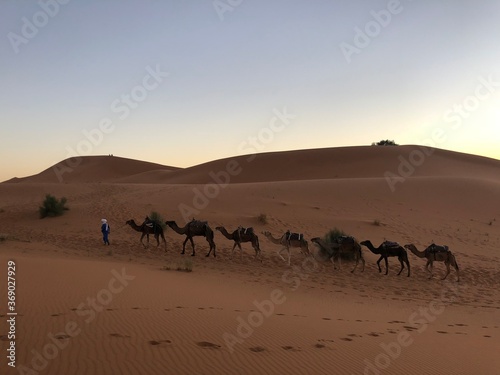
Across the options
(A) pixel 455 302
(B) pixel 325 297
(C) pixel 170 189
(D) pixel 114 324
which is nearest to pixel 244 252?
(B) pixel 325 297

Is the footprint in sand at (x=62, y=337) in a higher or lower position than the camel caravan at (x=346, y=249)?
lower

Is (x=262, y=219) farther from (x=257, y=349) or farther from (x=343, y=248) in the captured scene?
(x=257, y=349)

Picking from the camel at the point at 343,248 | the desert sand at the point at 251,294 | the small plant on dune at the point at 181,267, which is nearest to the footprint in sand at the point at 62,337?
the desert sand at the point at 251,294

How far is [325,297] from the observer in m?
13.3

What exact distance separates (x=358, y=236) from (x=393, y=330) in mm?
16159

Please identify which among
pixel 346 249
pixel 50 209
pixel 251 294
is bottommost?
pixel 251 294

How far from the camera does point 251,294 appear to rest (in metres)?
12.7

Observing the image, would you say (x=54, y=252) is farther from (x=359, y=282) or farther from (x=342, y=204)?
(x=342, y=204)

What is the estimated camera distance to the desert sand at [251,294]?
684cm

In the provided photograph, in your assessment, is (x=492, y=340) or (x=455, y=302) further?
(x=455, y=302)

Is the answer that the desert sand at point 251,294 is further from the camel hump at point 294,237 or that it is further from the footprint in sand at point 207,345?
the camel hump at point 294,237

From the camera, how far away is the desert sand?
22.4ft

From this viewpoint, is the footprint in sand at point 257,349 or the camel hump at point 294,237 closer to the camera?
the footprint in sand at point 257,349

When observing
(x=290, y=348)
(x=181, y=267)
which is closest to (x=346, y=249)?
(x=181, y=267)
